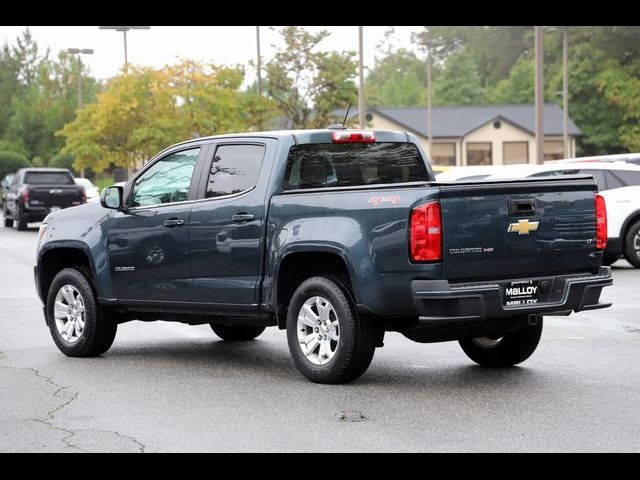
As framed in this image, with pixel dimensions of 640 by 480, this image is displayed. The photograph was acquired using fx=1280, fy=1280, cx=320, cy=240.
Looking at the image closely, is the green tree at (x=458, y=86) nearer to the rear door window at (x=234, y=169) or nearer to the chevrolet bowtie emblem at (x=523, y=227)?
the rear door window at (x=234, y=169)

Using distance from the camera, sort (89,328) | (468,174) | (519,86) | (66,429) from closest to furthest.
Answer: (66,429) → (89,328) → (468,174) → (519,86)

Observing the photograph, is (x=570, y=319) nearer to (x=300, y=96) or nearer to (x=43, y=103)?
(x=300, y=96)

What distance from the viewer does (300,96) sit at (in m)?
58.8

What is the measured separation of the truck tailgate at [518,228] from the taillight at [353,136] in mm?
1680

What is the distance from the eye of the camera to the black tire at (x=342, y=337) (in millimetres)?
8906

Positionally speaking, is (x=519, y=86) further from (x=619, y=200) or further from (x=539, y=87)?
(x=619, y=200)

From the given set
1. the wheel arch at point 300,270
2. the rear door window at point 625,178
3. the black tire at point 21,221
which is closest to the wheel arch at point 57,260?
the wheel arch at point 300,270

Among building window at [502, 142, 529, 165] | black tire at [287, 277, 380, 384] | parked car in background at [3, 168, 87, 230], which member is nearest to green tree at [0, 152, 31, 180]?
building window at [502, 142, 529, 165]

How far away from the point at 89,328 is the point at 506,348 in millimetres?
3526

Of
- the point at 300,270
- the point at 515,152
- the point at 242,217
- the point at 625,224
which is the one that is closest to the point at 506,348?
the point at 300,270

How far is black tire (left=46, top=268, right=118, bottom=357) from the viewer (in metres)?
10.8

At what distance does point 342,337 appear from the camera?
8.95 m

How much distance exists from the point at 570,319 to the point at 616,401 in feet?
17.2

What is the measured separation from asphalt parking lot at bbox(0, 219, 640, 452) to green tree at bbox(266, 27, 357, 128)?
147ft
